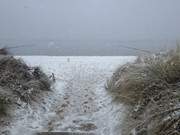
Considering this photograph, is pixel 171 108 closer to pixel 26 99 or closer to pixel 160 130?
pixel 160 130

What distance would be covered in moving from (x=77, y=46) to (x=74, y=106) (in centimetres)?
847

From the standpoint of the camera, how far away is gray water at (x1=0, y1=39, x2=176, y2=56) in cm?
1380

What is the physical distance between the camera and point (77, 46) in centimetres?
1505

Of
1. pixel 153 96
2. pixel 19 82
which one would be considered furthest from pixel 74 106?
pixel 153 96

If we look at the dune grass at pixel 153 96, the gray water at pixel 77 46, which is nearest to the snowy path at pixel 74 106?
the dune grass at pixel 153 96

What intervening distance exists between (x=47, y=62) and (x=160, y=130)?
6.15 meters

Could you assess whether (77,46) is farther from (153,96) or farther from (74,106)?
(153,96)

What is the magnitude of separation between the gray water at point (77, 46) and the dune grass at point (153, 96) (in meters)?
6.83

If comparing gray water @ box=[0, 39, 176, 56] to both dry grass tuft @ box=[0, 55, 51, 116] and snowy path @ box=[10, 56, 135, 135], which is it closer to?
snowy path @ box=[10, 56, 135, 135]

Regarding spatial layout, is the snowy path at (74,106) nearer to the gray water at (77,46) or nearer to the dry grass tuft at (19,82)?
the dry grass tuft at (19,82)

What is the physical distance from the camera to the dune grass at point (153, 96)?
4668mm

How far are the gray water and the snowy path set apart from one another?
3.84 meters

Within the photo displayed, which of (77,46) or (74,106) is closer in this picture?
(74,106)

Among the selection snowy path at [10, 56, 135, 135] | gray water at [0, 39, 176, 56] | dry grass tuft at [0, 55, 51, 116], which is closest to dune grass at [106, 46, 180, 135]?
snowy path at [10, 56, 135, 135]
